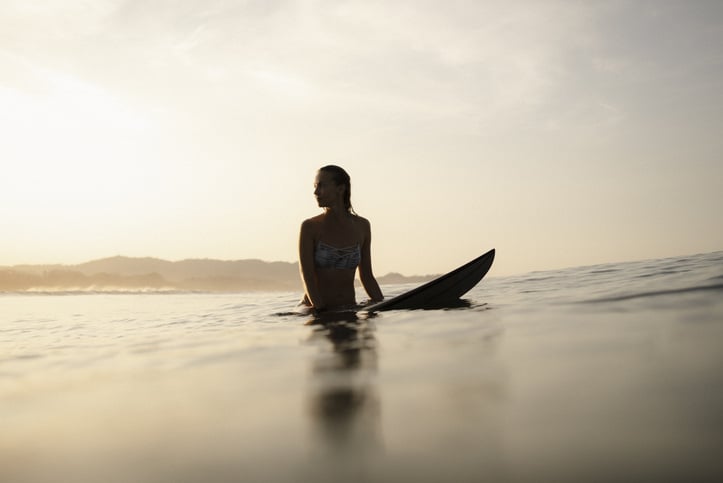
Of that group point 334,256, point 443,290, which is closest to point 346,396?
point 334,256

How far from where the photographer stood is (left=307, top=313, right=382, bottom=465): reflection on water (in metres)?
1.39

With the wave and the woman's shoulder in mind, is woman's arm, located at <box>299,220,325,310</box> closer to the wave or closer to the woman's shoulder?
the woman's shoulder

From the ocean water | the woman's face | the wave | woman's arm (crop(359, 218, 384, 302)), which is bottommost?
the ocean water

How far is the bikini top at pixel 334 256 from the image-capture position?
585 cm

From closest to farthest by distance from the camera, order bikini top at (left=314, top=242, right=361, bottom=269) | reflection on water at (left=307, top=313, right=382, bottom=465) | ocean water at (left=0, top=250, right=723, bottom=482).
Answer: ocean water at (left=0, top=250, right=723, bottom=482)
reflection on water at (left=307, top=313, right=382, bottom=465)
bikini top at (left=314, top=242, right=361, bottom=269)

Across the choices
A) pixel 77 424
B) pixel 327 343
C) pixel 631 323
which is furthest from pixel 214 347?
pixel 631 323

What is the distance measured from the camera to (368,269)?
639 centimetres

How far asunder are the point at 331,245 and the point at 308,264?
36 centimetres

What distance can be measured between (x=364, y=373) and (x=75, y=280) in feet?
141

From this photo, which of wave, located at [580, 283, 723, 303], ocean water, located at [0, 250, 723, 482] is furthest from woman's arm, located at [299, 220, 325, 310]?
wave, located at [580, 283, 723, 303]

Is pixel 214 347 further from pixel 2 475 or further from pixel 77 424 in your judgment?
pixel 2 475

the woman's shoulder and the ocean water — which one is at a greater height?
the woman's shoulder

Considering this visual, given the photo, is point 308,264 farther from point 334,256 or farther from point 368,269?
point 368,269

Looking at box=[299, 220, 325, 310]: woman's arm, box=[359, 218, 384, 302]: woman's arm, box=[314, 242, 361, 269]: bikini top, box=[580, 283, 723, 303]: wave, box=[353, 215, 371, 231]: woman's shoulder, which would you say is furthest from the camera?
box=[359, 218, 384, 302]: woman's arm
